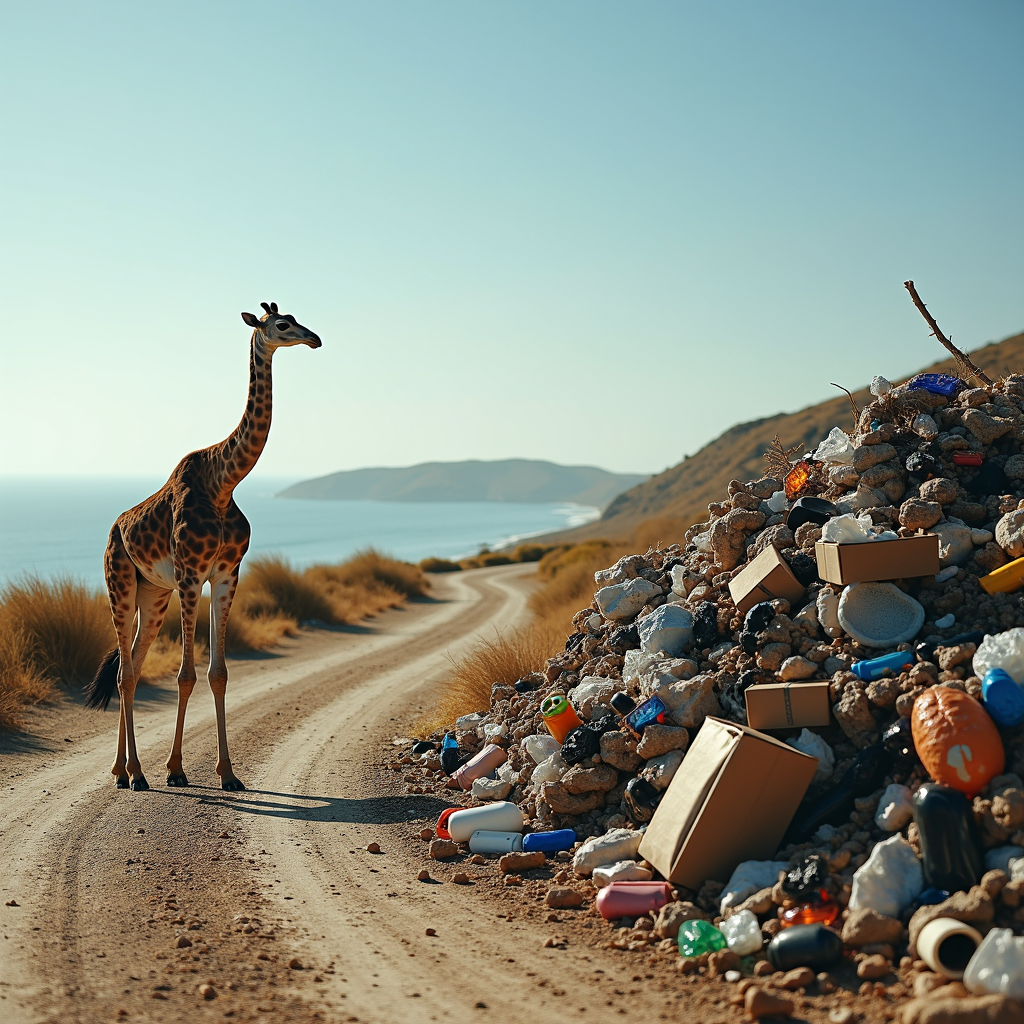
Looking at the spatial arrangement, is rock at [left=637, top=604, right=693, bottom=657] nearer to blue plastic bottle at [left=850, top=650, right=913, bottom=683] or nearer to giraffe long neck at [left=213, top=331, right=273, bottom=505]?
blue plastic bottle at [left=850, top=650, right=913, bottom=683]

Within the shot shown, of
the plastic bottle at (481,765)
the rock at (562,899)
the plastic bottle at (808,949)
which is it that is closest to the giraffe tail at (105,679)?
the plastic bottle at (481,765)

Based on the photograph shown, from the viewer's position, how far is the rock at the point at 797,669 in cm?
536

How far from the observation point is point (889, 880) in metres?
4.02

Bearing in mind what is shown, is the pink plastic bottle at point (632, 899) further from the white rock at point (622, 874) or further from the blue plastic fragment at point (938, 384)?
the blue plastic fragment at point (938, 384)

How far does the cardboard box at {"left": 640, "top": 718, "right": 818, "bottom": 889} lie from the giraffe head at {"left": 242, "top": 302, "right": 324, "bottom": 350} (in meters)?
5.43

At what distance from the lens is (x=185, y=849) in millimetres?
5984

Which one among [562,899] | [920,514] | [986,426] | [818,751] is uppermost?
[986,426]

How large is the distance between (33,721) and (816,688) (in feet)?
30.5

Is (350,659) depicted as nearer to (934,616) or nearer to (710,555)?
(710,555)

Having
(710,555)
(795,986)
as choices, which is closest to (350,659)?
(710,555)

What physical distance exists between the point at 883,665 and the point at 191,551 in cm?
571

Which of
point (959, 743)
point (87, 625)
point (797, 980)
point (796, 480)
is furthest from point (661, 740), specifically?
point (87, 625)

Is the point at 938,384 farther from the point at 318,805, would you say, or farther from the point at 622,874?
the point at 318,805

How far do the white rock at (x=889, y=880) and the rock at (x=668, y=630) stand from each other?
2496mm
